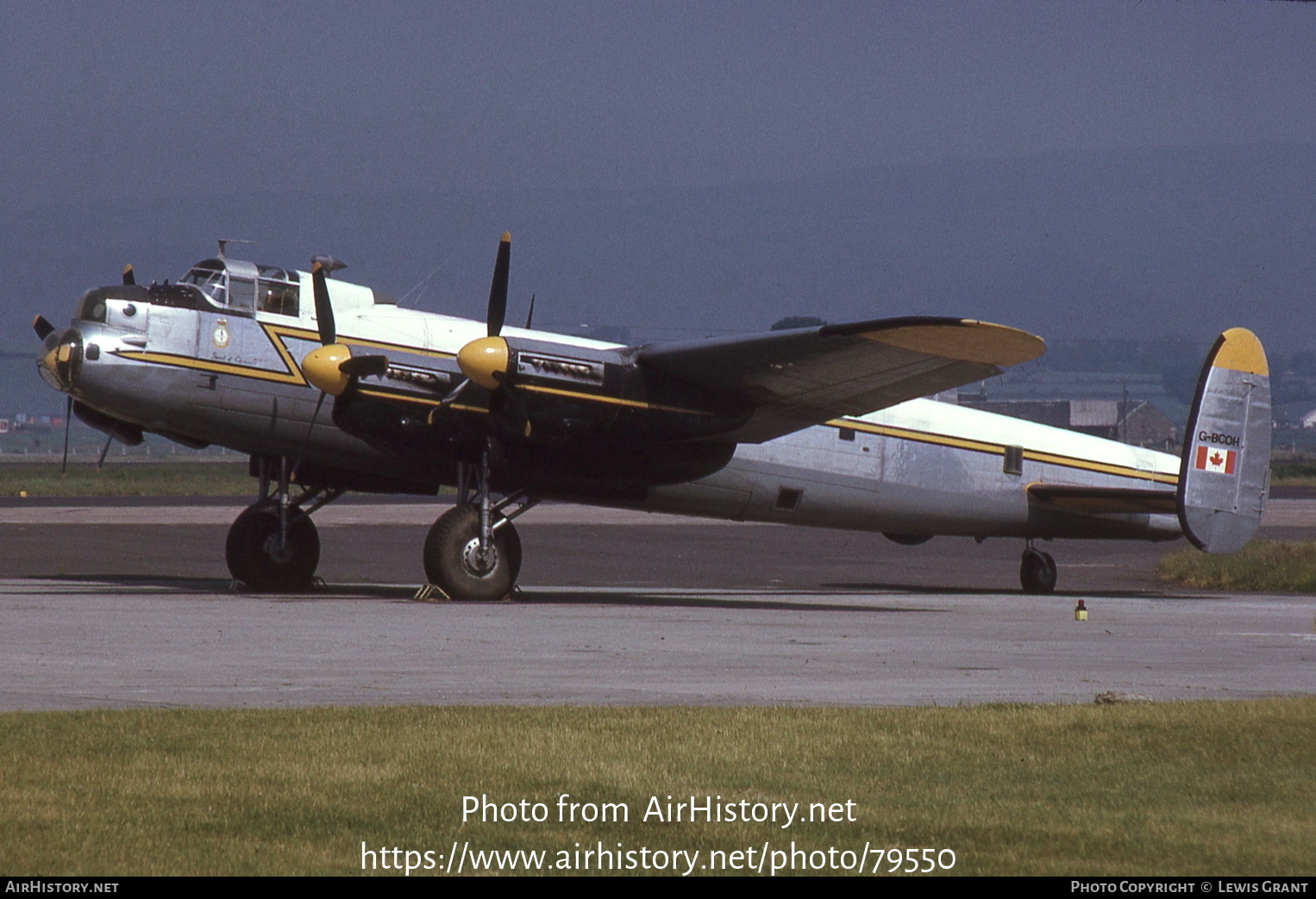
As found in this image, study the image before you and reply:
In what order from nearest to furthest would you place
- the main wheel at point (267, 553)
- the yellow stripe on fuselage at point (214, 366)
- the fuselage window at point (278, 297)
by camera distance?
1. the yellow stripe on fuselage at point (214, 366)
2. the fuselage window at point (278, 297)
3. the main wheel at point (267, 553)

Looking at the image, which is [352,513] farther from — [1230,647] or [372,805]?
[372,805]

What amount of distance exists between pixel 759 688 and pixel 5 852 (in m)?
6.31

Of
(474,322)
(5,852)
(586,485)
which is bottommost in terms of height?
(5,852)

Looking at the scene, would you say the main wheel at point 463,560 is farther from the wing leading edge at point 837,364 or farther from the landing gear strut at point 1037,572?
the landing gear strut at point 1037,572

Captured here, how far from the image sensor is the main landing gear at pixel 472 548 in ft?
66.0

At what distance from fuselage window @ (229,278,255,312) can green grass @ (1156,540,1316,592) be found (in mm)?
18854

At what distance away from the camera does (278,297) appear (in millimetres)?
20609

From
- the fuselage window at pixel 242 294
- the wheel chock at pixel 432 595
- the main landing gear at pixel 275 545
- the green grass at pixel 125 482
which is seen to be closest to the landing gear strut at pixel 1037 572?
the wheel chock at pixel 432 595

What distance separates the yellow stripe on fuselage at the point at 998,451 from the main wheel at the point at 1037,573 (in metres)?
1.93

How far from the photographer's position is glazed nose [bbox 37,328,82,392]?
63.5ft

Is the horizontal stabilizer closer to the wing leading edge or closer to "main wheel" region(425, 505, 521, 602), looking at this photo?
the wing leading edge

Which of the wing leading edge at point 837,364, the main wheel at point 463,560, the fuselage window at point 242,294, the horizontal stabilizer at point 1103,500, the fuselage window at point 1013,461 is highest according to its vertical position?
the fuselage window at point 242,294
